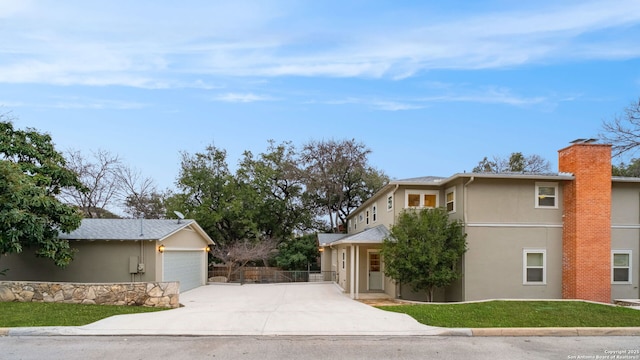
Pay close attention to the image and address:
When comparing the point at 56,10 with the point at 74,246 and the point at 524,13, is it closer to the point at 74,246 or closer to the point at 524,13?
the point at 74,246

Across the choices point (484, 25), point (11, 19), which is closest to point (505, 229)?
point (484, 25)

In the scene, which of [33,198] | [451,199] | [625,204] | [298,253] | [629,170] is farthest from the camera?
[629,170]

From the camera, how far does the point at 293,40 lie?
→ 17.1 metres

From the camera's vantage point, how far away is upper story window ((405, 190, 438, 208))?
1814cm

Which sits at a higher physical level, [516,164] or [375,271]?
[516,164]

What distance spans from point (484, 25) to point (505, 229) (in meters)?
7.09

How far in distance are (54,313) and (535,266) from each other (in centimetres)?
1523

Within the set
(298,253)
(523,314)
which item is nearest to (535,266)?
(523,314)

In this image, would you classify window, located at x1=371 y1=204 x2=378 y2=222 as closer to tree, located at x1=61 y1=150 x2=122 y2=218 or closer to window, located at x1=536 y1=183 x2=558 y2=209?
window, located at x1=536 y1=183 x2=558 y2=209

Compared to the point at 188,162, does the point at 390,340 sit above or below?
below

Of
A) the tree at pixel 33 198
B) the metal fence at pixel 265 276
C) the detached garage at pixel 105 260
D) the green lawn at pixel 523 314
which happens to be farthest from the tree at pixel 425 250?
the metal fence at pixel 265 276

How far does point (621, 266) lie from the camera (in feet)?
54.0

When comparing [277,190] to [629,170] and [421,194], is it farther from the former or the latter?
[629,170]

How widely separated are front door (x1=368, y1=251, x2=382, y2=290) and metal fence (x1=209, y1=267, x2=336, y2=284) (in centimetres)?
876
